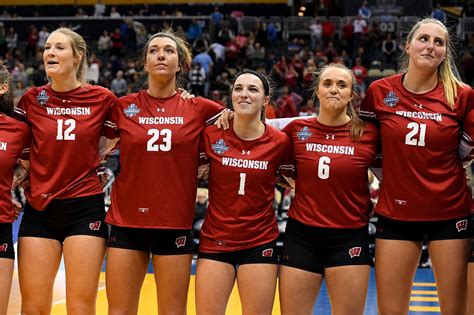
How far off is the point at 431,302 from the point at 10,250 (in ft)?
19.9

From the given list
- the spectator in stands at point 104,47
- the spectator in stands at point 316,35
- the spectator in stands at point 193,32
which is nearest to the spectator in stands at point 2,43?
the spectator in stands at point 104,47

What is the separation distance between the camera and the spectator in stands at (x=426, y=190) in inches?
235

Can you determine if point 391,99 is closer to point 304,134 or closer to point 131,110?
A: point 304,134

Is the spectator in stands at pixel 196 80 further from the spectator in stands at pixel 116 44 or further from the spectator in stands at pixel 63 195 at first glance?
the spectator in stands at pixel 63 195

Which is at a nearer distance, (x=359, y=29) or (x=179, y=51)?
(x=179, y=51)

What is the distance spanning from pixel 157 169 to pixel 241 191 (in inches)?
24.4

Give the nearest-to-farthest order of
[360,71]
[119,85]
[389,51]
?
[360,71] → [119,85] → [389,51]

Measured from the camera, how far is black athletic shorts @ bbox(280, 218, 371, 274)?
19.7ft

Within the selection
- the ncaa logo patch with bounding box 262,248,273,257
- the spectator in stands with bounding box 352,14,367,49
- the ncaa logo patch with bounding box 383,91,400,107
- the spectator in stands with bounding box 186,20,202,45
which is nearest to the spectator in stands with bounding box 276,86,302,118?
the spectator in stands with bounding box 352,14,367,49

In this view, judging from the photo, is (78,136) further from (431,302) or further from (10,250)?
(431,302)

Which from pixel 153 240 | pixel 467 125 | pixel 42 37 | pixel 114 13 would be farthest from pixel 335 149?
pixel 114 13

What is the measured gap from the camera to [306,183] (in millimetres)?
6137

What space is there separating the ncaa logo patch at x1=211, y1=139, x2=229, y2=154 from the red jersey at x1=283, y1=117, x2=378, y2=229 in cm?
52

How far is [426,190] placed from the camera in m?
5.99
